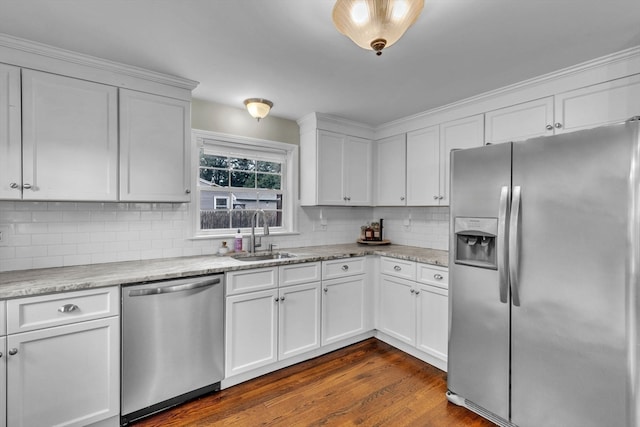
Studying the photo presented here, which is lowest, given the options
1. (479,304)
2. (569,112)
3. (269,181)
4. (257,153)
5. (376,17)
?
(479,304)

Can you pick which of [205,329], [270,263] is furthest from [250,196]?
[205,329]

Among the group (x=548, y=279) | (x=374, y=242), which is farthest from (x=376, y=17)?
(x=374, y=242)

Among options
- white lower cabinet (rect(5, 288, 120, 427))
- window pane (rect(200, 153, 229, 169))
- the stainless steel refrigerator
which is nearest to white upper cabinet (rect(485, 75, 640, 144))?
the stainless steel refrigerator

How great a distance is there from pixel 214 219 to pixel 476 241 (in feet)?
7.53

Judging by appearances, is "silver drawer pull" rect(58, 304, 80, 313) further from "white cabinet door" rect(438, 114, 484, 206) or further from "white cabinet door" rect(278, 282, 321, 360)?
"white cabinet door" rect(438, 114, 484, 206)

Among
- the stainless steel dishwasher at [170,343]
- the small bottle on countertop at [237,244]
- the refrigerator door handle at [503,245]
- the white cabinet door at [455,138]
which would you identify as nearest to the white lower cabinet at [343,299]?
the small bottle on countertop at [237,244]

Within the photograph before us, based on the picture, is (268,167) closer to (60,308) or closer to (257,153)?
(257,153)

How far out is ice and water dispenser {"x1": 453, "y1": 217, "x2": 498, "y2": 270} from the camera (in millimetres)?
1928

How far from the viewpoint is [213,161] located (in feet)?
9.88

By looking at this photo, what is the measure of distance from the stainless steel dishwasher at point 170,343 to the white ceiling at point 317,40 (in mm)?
1502

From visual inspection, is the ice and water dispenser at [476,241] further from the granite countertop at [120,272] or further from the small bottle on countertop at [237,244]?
the small bottle on countertop at [237,244]

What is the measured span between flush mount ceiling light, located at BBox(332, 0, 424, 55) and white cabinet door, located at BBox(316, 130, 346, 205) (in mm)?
1896

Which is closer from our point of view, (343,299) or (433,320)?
(433,320)

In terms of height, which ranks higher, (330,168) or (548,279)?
(330,168)
